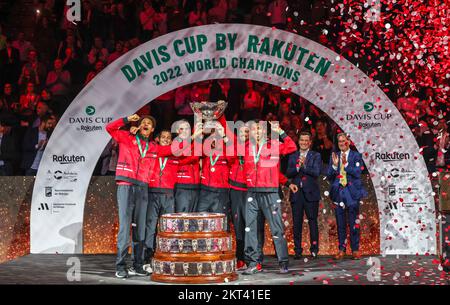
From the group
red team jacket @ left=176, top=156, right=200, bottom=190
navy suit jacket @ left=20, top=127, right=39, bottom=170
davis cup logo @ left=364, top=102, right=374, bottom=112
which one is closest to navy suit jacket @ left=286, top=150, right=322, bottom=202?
davis cup logo @ left=364, top=102, right=374, bottom=112

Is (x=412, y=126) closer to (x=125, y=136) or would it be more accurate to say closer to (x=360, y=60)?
(x=360, y=60)

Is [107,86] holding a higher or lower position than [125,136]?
higher

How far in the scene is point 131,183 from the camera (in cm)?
941

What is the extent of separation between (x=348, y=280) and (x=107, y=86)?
15.3 feet

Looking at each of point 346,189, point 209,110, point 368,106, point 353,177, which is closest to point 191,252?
point 209,110

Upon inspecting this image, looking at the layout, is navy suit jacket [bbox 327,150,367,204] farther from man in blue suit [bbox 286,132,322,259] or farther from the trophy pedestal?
the trophy pedestal

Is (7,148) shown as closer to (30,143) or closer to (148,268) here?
(30,143)

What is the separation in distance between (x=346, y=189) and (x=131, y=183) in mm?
3069

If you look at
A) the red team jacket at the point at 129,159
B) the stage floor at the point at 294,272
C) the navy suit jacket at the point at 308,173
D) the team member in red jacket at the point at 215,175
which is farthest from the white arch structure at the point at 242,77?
the red team jacket at the point at 129,159

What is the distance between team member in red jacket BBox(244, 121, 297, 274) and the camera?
973cm

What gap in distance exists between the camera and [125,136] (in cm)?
952

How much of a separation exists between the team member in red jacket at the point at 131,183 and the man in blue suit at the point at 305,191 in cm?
241
